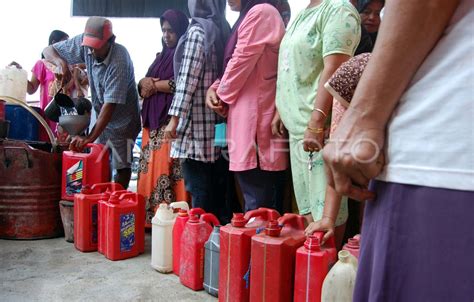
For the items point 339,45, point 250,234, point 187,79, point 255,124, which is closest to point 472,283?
point 250,234

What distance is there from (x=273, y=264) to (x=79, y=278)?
118cm

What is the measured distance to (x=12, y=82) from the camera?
12.9 feet

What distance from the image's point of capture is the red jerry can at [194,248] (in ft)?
6.71

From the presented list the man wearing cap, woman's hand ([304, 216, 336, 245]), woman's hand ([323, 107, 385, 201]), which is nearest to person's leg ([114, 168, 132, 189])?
the man wearing cap

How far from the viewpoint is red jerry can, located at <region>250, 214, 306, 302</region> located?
1599mm

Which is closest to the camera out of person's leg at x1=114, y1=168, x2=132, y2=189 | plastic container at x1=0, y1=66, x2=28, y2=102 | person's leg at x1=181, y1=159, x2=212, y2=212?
person's leg at x1=181, y1=159, x2=212, y2=212

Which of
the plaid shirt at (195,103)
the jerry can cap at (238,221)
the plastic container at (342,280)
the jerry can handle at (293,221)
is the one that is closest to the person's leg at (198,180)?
the plaid shirt at (195,103)

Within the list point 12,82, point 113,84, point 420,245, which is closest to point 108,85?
point 113,84

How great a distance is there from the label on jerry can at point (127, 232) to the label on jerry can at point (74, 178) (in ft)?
2.03

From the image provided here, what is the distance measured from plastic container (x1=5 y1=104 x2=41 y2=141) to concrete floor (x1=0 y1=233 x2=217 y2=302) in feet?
4.00

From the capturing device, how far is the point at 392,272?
713 millimetres

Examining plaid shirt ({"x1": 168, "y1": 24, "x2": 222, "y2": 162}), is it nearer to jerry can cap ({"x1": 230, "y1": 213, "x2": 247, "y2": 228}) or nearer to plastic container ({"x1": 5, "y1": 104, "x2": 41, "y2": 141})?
jerry can cap ({"x1": 230, "y1": 213, "x2": 247, "y2": 228})

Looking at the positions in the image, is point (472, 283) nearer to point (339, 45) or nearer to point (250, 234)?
point (250, 234)

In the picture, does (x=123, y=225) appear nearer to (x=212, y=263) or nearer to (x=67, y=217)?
(x=67, y=217)
